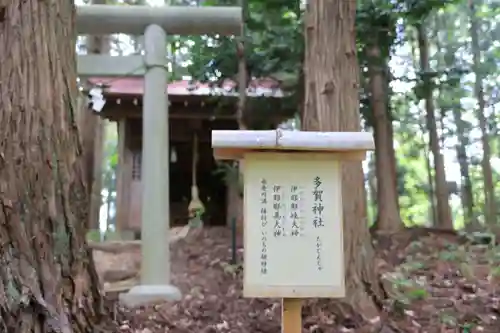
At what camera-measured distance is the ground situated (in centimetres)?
502

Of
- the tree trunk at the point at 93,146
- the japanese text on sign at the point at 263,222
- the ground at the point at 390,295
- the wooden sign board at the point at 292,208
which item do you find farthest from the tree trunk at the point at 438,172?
the japanese text on sign at the point at 263,222

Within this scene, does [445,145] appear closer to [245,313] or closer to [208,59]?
[208,59]

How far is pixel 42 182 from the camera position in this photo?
139 inches

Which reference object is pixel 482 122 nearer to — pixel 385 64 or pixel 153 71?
pixel 385 64

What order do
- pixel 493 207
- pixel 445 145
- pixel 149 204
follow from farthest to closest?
pixel 445 145 → pixel 493 207 → pixel 149 204

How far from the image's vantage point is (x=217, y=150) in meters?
3.56

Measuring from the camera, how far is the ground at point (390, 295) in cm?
502

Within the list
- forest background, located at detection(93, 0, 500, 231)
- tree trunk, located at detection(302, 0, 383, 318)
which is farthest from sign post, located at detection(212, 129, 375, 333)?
forest background, located at detection(93, 0, 500, 231)

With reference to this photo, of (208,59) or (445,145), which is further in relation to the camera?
(445,145)

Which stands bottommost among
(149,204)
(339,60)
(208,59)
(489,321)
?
(489,321)

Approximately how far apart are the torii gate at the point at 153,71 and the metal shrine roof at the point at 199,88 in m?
2.35

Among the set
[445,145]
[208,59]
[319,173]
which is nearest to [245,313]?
[319,173]

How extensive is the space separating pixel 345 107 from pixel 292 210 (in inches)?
88.9

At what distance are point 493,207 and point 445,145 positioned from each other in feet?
9.99
